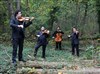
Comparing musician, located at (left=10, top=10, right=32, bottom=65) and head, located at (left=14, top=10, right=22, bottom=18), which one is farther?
head, located at (left=14, top=10, right=22, bottom=18)

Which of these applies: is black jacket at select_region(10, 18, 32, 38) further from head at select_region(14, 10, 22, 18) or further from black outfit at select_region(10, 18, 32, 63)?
head at select_region(14, 10, 22, 18)

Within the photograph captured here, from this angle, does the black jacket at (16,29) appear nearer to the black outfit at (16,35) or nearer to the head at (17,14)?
the black outfit at (16,35)

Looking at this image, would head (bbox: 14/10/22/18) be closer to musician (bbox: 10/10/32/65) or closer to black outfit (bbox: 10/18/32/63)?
musician (bbox: 10/10/32/65)

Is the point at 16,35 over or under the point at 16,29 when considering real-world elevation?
under

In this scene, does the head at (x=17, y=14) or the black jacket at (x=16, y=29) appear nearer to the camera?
the black jacket at (x=16, y=29)

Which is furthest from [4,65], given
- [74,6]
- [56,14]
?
[74,6]

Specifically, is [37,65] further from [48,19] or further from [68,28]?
[68,28]

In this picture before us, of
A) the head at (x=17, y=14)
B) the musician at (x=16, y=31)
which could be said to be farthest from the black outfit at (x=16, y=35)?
the head at (x=17, y=14)

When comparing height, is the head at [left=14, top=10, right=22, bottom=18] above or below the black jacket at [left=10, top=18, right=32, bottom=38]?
above

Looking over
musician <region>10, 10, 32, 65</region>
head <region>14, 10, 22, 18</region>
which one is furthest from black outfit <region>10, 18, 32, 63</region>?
head <region>14, 10, 22, 18</region>

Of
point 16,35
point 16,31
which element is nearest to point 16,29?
point 16,31

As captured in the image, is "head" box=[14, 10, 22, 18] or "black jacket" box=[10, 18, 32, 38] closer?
"black jacket" box=[10, 18, 32, 38]

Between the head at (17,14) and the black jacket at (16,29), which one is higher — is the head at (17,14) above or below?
above

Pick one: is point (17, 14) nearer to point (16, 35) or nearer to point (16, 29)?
point (16, 29)
